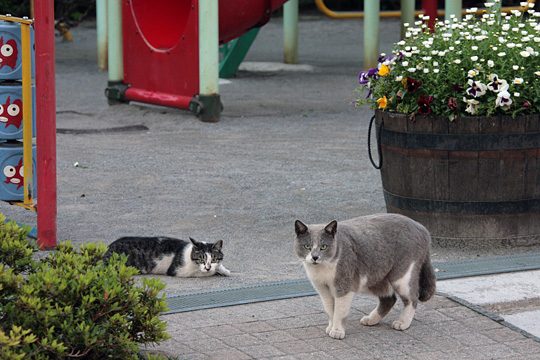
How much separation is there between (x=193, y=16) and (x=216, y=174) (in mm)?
3144

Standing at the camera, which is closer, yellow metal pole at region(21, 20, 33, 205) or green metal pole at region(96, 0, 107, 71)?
yellow metal pole at region(21, 20, 33, 205)

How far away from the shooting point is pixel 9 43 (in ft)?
24.1

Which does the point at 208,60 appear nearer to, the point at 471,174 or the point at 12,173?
the point at 12,173

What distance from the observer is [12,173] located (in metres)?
7.45

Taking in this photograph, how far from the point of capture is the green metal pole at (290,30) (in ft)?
57.6

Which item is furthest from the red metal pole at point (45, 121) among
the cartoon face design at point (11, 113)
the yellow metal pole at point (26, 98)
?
the cartoon face design at point (11, 113)

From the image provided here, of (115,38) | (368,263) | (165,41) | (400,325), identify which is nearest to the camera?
(368,263)

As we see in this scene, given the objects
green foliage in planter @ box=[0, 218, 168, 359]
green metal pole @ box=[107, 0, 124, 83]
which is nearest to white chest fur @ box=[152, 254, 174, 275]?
green foliage in planter @ box=[0, 218, 168, 359]

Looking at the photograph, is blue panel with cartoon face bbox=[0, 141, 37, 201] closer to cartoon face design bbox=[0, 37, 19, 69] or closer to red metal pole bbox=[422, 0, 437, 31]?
cartoon face design bbox=[0, 37, 19, 69]

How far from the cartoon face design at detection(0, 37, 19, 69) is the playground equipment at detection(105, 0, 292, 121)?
492 centimetres

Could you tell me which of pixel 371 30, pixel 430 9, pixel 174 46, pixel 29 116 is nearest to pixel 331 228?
pixel 29 116

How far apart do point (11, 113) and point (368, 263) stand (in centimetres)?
302

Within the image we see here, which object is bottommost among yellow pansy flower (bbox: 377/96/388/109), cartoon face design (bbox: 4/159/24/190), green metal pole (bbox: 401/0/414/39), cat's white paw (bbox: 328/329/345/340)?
cat's white paw (bbox: 328/329/345/340)

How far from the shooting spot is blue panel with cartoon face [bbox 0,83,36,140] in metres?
7.38
